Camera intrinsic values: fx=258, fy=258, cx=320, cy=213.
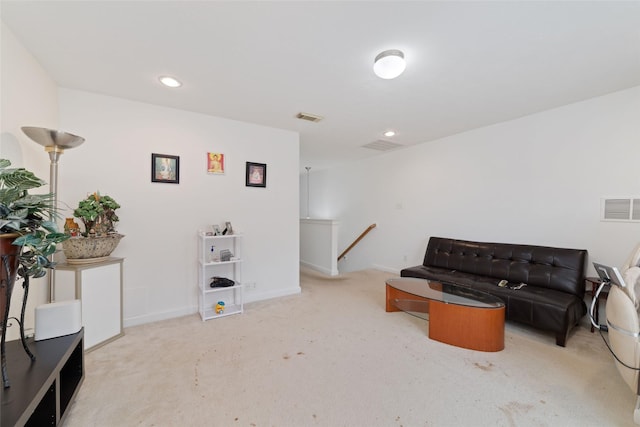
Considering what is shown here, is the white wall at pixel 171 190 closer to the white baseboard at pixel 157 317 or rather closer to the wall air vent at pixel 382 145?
the white baseboard at pixel 157 317

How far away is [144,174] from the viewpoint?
8.99 ft

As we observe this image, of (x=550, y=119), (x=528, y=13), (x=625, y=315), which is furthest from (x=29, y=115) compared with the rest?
(x=550, y=119)

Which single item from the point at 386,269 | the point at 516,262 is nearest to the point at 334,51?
the point at 516,262

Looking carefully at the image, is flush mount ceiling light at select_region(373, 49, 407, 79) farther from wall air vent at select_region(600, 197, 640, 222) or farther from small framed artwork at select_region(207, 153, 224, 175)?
wall air vent at select_region(600, 197, 640, 222)

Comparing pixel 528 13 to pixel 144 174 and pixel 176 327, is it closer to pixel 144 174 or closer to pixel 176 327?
pixel 144 174

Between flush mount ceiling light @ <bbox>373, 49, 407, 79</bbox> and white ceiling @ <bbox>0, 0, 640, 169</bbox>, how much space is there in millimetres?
52

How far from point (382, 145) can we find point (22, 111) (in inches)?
162

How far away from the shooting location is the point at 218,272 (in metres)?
3.14

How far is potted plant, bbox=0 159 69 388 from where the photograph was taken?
1102mm

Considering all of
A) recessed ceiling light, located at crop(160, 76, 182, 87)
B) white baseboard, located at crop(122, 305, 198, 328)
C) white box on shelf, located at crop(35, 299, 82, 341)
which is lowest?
white baseboard, located at crop(122, 305, 198, 328)

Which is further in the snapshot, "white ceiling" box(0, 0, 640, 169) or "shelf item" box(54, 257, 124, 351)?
"shelf item" box(54, 257, 124, 351)

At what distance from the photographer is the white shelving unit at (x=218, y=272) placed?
9.37ft

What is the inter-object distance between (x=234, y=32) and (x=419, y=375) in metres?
2.68

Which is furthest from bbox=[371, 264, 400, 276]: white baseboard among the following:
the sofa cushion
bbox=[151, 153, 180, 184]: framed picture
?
bbox=[151, 153, 180, 184]: framed picture
